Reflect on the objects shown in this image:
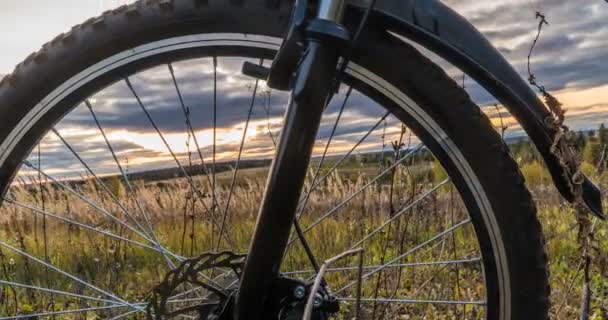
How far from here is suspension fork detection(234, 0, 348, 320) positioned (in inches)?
51.8

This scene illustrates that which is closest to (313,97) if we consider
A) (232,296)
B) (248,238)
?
(232,296)

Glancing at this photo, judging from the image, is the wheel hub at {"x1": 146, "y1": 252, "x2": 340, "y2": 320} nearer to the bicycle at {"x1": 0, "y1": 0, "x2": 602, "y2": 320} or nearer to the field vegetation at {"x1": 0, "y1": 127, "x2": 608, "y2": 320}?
the bicycle at {"x1": 0, "y1": 0, "x2": 602, "y2": 320}

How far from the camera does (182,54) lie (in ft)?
5.24

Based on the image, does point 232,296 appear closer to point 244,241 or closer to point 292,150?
point 292,150

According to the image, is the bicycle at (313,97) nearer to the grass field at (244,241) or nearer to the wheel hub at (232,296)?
the wheel hub at (232,296)

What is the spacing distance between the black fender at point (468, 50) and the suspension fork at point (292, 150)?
155 millimetres

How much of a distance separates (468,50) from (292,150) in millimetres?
474

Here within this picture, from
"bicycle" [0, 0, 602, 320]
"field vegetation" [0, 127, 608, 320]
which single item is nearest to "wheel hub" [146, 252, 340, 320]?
"bicycle" [0, 0, 602, 320]

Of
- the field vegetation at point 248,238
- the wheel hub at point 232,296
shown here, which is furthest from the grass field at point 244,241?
the wheel hub at point 232,296

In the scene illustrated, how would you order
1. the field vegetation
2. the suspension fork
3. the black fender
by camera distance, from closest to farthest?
the suspension fork, the black fender, the field vegetation

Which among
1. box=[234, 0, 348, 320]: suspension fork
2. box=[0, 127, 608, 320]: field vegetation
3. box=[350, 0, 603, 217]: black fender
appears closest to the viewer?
box=[234, 0, 348, 320]: suspension fork

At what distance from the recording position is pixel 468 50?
4.83 ft

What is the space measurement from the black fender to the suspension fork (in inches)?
6.1

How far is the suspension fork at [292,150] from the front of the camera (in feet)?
4.32
